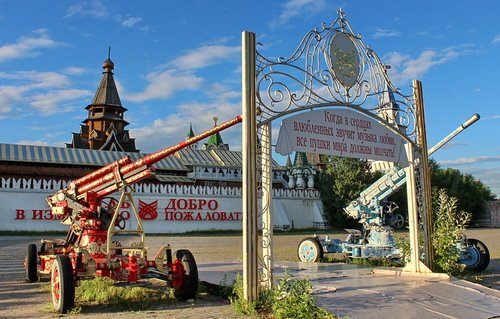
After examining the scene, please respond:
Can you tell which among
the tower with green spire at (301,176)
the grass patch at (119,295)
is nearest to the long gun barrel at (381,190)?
the grass patch at (119,295)

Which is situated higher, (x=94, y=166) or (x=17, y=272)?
(x=94, y=166)

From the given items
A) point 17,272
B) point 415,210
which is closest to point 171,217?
point 17,272

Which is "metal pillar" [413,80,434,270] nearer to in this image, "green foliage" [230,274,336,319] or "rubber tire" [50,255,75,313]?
"green foliage" [230,274,336,319]

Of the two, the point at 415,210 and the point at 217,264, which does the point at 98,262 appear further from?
the point at 415,210

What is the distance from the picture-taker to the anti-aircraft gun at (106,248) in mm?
7850

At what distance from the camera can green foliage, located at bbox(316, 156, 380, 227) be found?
42.6 m

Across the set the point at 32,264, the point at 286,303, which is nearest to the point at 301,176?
the point at 32,264

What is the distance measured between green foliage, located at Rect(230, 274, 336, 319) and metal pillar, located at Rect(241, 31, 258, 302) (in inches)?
6.0

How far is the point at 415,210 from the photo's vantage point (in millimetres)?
10852

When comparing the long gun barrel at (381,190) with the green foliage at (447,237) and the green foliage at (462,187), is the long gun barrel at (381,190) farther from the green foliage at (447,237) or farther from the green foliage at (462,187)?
the green foliage at (462,187)

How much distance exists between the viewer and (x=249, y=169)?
756cm

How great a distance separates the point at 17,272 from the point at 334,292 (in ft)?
30.5

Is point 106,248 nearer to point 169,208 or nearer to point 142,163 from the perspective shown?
point 142,163

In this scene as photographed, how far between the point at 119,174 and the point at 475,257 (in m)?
9.60
